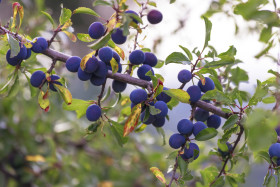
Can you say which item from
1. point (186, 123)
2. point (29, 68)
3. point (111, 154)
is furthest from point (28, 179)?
point (186, 123)

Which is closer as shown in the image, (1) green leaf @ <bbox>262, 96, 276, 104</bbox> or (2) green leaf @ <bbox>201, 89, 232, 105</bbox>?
(2) green leaf @ <bbox>201, 89, 232, 105</bbox>

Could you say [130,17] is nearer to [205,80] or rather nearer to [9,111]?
[205,80]

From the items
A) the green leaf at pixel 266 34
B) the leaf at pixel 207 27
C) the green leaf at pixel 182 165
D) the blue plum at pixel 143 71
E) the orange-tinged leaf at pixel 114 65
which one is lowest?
the green leaf at pixel 182 165

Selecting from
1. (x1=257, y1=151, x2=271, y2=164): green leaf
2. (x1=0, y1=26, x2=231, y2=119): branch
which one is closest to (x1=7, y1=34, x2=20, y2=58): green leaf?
(x1=0, y1=26, x2=231, y2=119): branch

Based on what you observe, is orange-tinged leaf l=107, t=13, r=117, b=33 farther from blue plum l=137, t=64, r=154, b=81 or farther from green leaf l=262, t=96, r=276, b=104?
green leaf l=262, t=96, r=276, b=104

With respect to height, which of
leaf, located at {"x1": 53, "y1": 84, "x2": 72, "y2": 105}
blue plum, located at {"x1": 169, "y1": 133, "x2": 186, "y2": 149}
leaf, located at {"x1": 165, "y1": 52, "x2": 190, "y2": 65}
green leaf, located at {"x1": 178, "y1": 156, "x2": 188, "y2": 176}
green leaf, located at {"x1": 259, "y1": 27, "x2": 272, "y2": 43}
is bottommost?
green leaf, located at {"x1": 178, "y1": 156, "x2": 188, "y2": 176}

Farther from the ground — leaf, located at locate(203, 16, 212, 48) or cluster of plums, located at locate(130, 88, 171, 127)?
leaf, located at locate(203, 16, 212, 48)

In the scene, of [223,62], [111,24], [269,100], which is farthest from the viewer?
[269,100]

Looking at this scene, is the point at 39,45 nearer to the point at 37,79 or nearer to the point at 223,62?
the point at 37,79

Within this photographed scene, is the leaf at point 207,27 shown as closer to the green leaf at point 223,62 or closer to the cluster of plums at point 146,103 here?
the green leaf at point 223,62

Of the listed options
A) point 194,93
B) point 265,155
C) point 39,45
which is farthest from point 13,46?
point 265,155

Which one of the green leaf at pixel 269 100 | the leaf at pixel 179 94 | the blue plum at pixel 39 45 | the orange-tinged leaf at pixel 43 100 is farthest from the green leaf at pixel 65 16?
the green leaf at pixel 269 100

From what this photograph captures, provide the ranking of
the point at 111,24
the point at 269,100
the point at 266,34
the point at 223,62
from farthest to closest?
1. the point at 269,100
2. the point at 223,62
3. the point at 111,24
4. the point at 266,34

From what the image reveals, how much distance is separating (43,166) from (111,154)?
1.94ft
